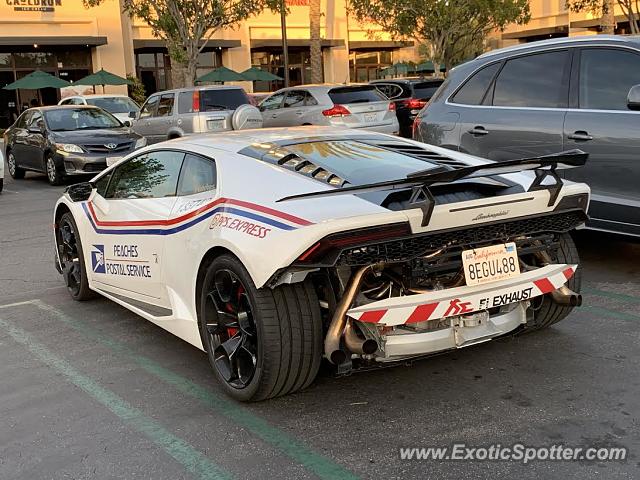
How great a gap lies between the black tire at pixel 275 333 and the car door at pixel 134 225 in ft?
2.82

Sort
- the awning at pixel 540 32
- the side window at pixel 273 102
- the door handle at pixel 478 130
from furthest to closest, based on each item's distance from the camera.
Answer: the awning at pixel 540 32 < the side window at pixel 273 102 < the door handle at pixel 478 130

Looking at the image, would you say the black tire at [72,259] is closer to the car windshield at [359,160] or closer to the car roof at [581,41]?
the car windshield at [359,160]

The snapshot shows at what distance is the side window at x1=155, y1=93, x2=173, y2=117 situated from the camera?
16156 mm

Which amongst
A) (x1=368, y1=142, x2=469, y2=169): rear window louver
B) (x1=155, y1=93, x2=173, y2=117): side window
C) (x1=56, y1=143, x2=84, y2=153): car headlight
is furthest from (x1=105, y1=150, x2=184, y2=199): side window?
(x1=155, y1=93, x2=173, y2=117): side window

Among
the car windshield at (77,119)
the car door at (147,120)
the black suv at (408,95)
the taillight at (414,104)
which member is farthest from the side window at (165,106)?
the taillight at (414,104)

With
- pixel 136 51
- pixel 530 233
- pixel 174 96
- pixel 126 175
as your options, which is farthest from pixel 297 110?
pixel 136 51

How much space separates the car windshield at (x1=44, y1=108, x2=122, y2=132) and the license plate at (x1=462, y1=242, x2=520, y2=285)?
1277cm

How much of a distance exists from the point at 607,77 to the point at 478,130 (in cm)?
126

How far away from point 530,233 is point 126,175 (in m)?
2.98

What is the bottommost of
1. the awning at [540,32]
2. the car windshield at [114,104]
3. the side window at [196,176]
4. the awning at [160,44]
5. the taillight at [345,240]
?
the taillight at [345,240]

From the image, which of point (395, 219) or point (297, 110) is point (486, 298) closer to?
point (395, 219)

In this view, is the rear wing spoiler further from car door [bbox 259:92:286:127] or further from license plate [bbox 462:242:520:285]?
car door [bbox 259:92:286:127]

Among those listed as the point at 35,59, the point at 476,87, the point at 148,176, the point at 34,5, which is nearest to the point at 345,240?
the point at 148,176

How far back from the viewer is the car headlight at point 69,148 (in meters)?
14.1
